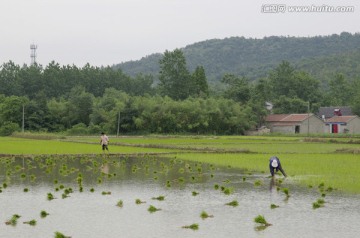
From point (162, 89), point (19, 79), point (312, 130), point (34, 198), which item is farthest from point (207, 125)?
point (34, 198)

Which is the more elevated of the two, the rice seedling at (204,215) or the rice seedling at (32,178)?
the rice seedling at (32,178)

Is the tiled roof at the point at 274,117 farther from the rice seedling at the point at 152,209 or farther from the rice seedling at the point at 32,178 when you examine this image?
the rice seedling at the point at 152,209

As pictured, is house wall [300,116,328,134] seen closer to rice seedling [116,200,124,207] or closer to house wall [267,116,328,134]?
house wall [267,116,328,134]

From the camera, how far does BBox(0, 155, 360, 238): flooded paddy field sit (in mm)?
14055

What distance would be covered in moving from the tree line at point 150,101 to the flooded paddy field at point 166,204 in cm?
5668

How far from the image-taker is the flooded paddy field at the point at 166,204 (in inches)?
553

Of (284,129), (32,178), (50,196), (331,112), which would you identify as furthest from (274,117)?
(50,196)

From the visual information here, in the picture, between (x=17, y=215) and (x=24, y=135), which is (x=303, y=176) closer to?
(x=17, y=215)

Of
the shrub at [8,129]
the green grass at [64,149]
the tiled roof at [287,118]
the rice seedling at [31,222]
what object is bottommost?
the rice seedling at [31,222]

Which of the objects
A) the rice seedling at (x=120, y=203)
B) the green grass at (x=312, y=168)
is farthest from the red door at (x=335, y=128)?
the rice seedling at (x=120, y=203)

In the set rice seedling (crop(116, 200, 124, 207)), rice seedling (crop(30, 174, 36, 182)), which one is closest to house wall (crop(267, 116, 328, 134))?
rice seedling (crop(30, 174, 36, 182))

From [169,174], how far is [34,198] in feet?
31.0

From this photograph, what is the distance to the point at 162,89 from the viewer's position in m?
108

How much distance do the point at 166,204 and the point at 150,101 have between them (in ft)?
227
